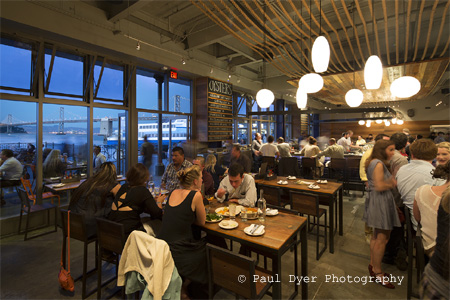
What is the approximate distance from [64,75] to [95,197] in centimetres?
354

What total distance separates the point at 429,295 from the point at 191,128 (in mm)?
6977

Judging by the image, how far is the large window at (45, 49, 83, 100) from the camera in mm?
4514

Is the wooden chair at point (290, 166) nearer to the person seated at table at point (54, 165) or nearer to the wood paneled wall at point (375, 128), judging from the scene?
the person seated at table at point (54, 165)

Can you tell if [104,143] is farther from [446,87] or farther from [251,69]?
[446,87]

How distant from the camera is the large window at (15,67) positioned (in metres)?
4.01

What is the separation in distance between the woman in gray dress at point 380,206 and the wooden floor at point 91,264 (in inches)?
9.8

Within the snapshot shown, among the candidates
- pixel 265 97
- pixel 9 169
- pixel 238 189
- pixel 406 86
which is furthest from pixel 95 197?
pixel 406 86

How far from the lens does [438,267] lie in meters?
1.13

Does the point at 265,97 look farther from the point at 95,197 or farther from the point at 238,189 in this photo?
the point at 95,197

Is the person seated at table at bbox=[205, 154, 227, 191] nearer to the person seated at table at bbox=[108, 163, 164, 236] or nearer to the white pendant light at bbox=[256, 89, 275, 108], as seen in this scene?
the white pendant light at bbox=[256, 89, 275, 108]

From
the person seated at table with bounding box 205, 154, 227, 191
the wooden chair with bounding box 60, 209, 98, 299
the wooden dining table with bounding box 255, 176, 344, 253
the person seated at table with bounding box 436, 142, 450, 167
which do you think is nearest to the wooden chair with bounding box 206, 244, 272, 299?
the wooden chair with bounding box 60, 209, 98, 299

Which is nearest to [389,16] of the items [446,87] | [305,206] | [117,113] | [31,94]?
[305,206]

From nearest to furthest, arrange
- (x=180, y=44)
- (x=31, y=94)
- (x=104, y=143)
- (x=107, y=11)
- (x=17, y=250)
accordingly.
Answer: (x=17, y=250)
(x=31, y=94)
(x=107, y=11)
(x=104, y=143)
(x=180, y=44)

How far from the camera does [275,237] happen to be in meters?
2.00
